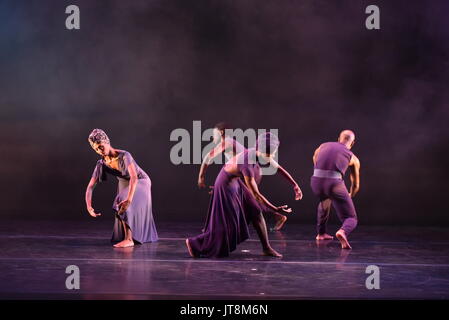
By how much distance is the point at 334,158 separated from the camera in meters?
6.84

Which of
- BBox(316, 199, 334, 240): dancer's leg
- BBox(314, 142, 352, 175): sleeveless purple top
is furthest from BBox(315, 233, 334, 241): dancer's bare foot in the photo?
BBox(314, 142, 352, 175): sleeveless purple top

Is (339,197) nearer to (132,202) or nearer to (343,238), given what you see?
(343,238)

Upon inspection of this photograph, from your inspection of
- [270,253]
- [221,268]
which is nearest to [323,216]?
[270,253]

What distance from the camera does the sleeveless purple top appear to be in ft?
22.5

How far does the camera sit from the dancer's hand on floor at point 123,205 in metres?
6.32

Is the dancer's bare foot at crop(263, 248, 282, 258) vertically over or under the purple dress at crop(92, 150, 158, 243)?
under

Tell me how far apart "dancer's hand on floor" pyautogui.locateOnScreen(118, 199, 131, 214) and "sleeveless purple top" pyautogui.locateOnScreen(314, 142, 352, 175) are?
6.91ft

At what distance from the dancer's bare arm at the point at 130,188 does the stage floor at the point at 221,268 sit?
1.38ft

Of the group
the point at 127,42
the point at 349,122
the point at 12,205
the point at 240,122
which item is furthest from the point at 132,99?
the point at 349,122

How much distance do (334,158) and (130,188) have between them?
219 centimetres

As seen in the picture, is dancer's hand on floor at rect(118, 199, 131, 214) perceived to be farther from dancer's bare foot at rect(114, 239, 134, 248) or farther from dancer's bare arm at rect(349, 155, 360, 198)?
dancer's bare arm at rect(349, 155, 360, 198)

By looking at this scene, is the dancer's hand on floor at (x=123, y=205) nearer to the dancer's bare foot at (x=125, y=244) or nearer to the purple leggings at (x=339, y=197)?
the dancer's bare foot at (x=125, y=244)

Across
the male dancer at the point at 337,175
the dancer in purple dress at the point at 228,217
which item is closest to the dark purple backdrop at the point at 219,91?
the male dancer at the point at 337,175

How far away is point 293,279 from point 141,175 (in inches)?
101
